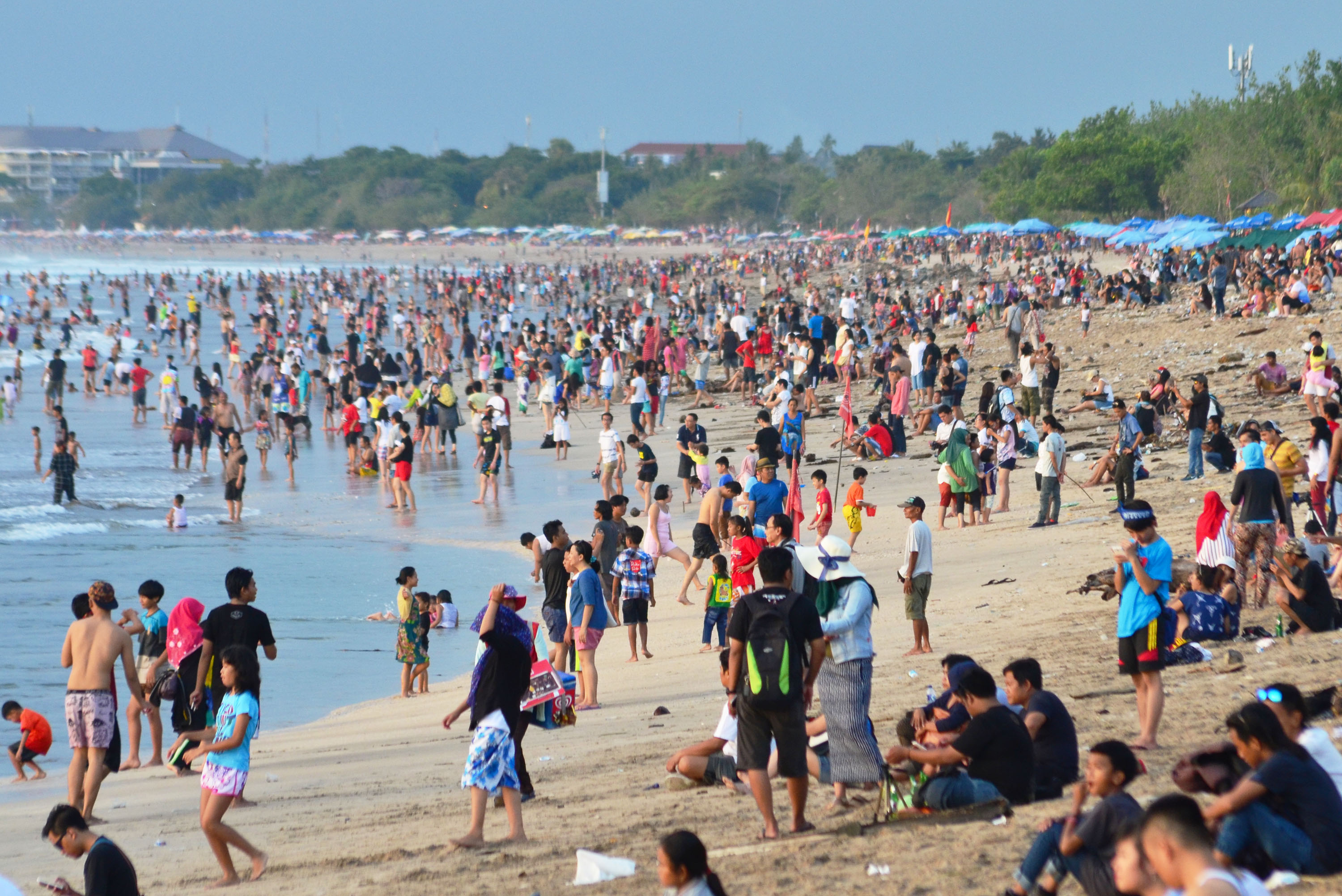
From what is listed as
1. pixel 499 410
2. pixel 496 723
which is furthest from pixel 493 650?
pixel 499 410

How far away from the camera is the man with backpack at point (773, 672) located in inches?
217

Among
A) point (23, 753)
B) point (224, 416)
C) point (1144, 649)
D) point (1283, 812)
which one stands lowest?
point (23, 753)

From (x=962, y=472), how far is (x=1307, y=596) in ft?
20.2

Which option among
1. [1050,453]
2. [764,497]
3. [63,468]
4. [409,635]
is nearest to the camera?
[409,635]

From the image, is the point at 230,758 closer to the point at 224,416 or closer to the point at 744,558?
the point at 744,558

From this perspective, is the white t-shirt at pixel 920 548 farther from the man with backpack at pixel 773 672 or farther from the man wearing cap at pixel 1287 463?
the man with backpack at pixel 773 672

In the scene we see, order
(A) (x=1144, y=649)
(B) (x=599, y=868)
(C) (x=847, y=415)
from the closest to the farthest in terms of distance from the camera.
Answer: (B) (x=599, y=868) < (A) (x=1144, y=649) < (C) (x=847, y=415)

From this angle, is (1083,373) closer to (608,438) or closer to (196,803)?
(608,438)

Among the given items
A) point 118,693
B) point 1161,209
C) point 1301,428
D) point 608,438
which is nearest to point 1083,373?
point 1301,428

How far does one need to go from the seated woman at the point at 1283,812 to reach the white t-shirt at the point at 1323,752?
18 centimetres

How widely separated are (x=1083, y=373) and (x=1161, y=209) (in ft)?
143

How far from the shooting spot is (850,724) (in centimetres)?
588

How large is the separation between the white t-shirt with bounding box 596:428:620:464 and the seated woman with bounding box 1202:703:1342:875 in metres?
13.1

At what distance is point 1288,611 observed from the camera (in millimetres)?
8328
